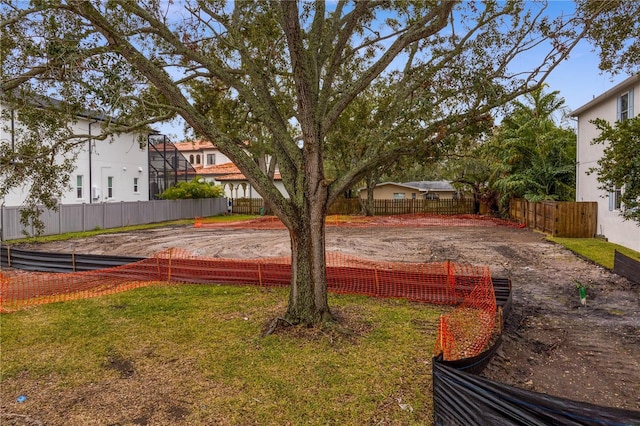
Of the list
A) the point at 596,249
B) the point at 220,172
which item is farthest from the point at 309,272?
the point at 220,172

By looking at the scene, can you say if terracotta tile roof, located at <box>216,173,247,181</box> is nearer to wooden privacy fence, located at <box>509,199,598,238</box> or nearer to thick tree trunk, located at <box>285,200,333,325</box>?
wooden privacy fence, located at <box>509,199,598,238</box>

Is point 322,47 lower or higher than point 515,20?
lower

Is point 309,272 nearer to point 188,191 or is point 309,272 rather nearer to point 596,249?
point 596,249

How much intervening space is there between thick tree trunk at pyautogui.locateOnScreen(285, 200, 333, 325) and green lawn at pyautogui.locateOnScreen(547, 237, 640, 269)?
10.4m

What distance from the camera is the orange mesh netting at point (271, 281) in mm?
8586

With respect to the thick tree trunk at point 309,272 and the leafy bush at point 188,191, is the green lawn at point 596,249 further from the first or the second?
the leafy bush at point 188,191

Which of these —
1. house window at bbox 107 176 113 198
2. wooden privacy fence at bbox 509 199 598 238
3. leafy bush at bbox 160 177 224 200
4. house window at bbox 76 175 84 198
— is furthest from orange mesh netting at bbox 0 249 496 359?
leafy bush at bbox 160 177 224 200

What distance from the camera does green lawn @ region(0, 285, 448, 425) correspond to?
462 cm

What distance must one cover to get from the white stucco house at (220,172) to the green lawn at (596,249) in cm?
2597

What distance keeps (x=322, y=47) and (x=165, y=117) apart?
3.09 m

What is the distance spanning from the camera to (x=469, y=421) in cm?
363

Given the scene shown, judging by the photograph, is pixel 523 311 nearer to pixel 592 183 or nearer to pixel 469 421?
pixel 469 421

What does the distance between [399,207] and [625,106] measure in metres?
23.5

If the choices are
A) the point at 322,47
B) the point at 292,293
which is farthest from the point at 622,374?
the point at 322,47
